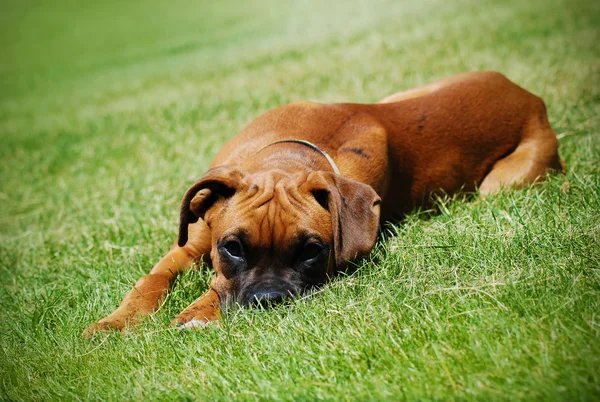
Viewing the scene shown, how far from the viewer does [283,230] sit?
11.7ft

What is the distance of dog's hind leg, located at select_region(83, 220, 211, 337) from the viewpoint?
11.9ft

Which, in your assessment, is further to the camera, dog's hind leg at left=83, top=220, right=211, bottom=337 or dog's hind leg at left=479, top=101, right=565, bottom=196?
dog's hind leg at left=479, top=101, right=565, bottom=196

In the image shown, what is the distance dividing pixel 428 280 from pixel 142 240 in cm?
267

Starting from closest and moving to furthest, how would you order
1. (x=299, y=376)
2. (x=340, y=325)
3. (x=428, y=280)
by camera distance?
(x=299, y=376)
(x=340, y=325)
(x=428, y=280)

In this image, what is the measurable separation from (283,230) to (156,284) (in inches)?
39.7

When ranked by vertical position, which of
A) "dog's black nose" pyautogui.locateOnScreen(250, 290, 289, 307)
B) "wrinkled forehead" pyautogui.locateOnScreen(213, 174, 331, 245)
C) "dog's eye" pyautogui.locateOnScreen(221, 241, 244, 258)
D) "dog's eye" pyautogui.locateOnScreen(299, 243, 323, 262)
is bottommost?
"dog's black nose" pyautogui.locateOnScreen(250, 290, 289, 307)

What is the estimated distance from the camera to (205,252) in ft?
14.3

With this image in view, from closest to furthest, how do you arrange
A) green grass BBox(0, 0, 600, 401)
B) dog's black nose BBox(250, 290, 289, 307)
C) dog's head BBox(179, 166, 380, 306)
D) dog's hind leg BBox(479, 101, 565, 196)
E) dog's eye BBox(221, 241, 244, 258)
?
1. green grass BBox(0, 0, 600, 401)
2. dog's black nose BBox(250, 290, 289, 307)
3. dog's head BBox(179, 166, 380, 306)
4. dog's eye BBox(221, 241, 244, 258)
5. dog's hind leg BBox(479, 101, 565, 196)

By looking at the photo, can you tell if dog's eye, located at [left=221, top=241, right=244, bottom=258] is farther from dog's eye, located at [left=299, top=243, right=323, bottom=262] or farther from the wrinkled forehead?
dog's eye, located at [left=299, top=243, right=323, bottom=262]

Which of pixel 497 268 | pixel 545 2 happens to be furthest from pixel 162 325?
pixel 545 2

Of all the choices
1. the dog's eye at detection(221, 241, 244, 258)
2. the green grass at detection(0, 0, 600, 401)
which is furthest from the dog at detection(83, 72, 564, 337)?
the green grass at detection(0, 0, 600, 401)

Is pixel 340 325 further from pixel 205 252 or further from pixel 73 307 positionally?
pixel 73 307

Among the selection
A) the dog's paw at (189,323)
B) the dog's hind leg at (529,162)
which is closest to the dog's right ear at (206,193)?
the dog's paw at (189,323)

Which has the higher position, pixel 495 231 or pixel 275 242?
pixel 275 242
